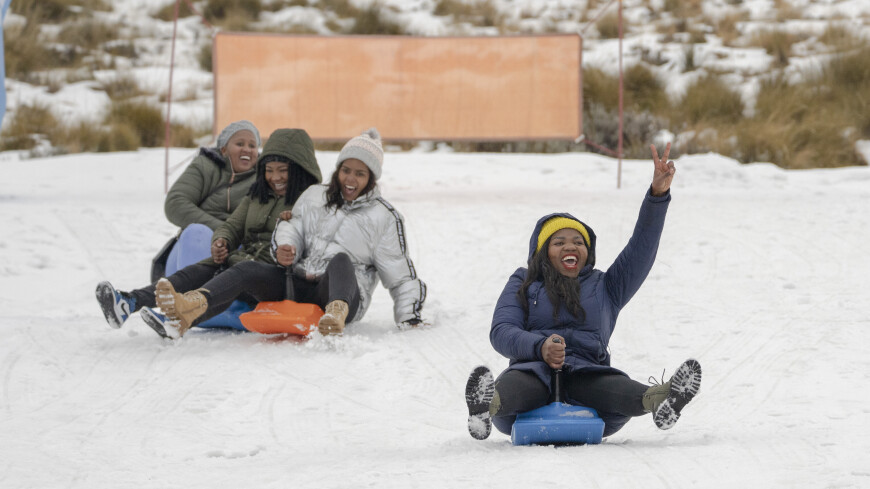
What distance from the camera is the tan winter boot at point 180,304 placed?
4.11 metres

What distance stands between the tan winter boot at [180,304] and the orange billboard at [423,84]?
5145 mm

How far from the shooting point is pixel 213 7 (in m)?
16.9

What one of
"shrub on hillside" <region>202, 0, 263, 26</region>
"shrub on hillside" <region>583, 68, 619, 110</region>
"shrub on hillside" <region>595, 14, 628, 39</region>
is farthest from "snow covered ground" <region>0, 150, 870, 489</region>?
"shrub on hillside" <region>202, 0, 263, 26</region>

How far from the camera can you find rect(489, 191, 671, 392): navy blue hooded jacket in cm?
307

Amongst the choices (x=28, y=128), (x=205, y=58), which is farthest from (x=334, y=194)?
(x=205, y=58)

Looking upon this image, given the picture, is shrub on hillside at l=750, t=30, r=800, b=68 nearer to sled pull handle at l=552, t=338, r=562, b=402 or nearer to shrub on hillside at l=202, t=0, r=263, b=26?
shrub on hillside at l=202, t=0, r=263, b=26

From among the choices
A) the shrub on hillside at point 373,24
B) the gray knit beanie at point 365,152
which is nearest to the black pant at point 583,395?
the gray knit beanie at point 365,152

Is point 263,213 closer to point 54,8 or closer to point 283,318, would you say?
point 283,318

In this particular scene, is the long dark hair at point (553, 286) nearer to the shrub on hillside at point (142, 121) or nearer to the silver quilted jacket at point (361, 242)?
the silver quilted jacket at point (361, 242)

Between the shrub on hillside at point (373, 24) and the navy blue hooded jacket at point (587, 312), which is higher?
the shrub on hillside at point (373, 24)

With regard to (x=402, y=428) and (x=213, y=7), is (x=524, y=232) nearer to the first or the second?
(x=402, y=428)

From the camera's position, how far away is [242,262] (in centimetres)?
451

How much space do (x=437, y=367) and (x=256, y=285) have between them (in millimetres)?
876

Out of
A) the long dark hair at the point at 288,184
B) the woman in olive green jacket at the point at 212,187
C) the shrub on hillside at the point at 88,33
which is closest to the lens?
the long dark hair at the point at 288,184
